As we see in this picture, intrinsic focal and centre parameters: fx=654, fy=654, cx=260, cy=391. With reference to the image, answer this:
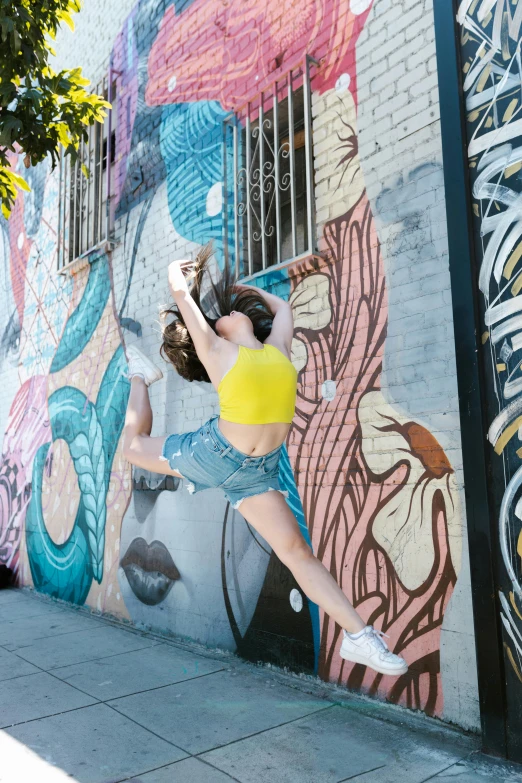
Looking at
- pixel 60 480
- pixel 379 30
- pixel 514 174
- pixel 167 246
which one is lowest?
pixel 60 480

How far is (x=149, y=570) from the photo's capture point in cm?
614

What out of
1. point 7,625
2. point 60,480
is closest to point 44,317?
point 60,480

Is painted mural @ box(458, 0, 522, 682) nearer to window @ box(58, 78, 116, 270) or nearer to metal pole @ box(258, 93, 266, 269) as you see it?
metal pole @ box(258, 93, 266, 269)

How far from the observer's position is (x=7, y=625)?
6.61m

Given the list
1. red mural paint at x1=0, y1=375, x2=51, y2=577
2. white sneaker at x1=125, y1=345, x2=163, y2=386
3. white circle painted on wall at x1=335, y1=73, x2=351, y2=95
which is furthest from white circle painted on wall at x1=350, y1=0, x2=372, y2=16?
red mural paint at x1=0, y1=375, x2=51, y2=577

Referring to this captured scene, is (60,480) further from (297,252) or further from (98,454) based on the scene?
(297,252)

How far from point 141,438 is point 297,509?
1.75 m

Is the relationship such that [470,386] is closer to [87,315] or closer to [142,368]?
[142,368]

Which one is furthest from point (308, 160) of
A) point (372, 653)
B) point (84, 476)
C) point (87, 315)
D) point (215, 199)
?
point (84, 476)

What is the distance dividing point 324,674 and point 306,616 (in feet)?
1.24

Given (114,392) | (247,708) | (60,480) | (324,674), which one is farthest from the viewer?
(60,480)

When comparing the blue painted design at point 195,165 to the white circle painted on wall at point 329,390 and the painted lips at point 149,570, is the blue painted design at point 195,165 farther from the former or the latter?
the painted lips at point 149,570

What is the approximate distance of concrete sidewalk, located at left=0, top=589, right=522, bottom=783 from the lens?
313 centimetres

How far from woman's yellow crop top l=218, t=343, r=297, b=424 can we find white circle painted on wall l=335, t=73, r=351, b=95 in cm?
263
